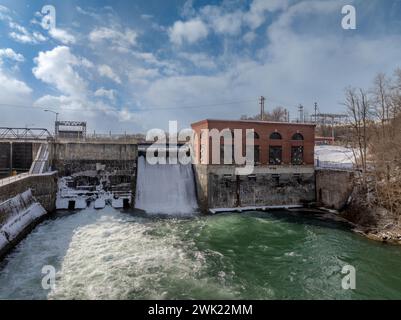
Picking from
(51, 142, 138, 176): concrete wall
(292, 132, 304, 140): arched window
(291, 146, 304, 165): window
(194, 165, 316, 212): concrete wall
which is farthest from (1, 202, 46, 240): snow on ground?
(292, 132, 304, 140): arched window

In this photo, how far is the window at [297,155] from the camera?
1072 inches

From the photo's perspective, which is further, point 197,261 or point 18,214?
point 18,214

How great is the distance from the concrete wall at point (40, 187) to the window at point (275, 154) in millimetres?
20719

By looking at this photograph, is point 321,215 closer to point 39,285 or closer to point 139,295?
point 139,295

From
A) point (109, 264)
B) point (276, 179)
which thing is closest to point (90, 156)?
point (109, 264)

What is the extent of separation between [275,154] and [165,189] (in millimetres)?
11599

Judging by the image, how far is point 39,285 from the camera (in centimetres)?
1081

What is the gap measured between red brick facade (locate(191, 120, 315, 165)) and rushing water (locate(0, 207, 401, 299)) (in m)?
8.13

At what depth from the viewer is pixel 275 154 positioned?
2659cm

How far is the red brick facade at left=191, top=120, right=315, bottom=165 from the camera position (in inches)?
993

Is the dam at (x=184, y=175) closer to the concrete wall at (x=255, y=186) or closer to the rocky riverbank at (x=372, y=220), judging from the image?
the concrete wall at (x=255, y=186)

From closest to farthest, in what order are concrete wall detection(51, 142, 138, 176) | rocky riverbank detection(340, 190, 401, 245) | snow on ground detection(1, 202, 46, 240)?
snow on ground detection(1, 202, 46, 240) < rocky riverbank detection(340, 190, 401, 245) < concrete wall detection(51, 142, 138, 176)

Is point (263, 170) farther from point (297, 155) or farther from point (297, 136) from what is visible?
point (297, 136)

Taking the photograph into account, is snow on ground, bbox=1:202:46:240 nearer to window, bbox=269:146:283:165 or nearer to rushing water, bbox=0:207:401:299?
rushing water, bbox=0:207:401:299
